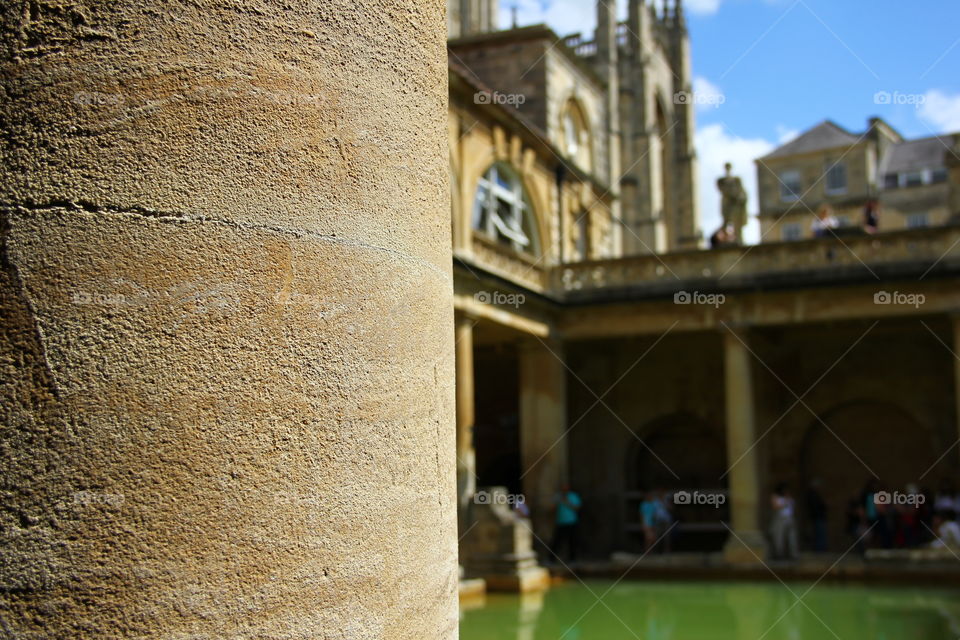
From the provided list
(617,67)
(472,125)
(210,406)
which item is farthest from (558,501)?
(210,406)

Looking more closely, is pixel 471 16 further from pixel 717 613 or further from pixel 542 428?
pixel 717 613

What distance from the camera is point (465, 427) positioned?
18578 millimetres

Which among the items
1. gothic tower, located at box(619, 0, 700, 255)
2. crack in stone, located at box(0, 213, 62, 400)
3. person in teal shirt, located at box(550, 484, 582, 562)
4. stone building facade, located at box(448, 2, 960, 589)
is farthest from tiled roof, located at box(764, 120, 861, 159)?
crack in stone, located at box(0, 213, 62, 400)

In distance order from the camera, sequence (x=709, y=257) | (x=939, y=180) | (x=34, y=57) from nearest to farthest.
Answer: (x=34, y=57), (x=709, y=257), (x=939, y=180)

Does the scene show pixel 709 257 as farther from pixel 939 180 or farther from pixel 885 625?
pixel 939 180

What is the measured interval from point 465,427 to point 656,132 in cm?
2141

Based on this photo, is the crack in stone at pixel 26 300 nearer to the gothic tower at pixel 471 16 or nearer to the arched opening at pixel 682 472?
the arched opening at pixel 682 472

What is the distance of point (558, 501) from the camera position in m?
21.9

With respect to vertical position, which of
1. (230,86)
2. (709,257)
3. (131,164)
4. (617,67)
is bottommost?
(131,164)

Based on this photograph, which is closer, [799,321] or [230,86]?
[230,86]

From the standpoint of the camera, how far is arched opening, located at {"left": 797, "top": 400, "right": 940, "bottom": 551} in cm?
2475

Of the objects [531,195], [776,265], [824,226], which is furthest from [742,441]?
[531,195]

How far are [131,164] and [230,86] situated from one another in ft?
0.79

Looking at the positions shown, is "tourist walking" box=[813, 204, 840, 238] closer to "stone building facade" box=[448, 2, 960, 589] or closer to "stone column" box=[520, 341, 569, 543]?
"stone building facade" box=[448, 2, 960, 589]
